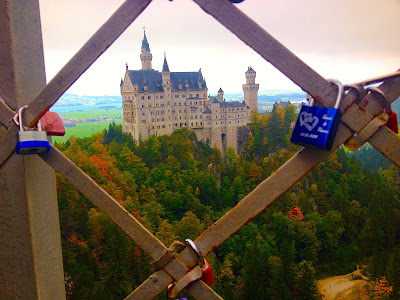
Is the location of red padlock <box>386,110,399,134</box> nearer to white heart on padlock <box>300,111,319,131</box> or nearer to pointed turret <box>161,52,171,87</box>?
white heart on padlock <box>300,111,319,131</box>

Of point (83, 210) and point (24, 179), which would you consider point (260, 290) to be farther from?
point (24, 179)

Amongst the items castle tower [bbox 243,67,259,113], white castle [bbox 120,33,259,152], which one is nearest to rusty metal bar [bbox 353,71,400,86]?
white castle [bbox 120,33,259,152]

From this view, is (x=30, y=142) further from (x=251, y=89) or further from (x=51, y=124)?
(x=251, y=89)

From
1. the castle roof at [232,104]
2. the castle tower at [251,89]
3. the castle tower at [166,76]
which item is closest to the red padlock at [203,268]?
the castle tower at [166,76]

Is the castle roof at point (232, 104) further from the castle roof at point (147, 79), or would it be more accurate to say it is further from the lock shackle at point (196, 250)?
the lock shackle at point (196, 250)

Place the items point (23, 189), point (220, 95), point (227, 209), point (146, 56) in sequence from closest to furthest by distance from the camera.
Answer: point (23, 189), point (227, 209), point (146, 56), point (220, 95)

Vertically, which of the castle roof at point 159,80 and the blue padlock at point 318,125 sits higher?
the castle roof at point 159,80

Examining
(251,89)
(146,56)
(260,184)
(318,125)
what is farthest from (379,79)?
(251,89)
